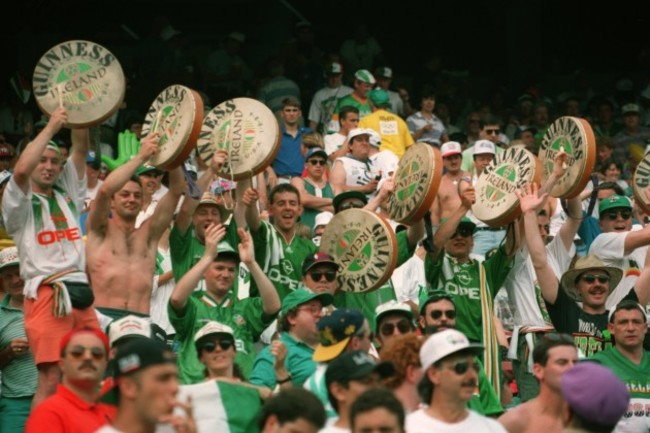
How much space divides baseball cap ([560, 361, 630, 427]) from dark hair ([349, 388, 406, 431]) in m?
0.76

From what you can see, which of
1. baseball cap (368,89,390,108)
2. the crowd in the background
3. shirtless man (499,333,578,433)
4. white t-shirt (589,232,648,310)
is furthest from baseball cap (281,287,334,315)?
baseball cap (368,89,390,108)

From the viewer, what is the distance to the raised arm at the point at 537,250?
40.8ft

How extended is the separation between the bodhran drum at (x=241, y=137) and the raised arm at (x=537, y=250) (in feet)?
6.36

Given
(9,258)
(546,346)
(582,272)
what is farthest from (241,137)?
(546,346)

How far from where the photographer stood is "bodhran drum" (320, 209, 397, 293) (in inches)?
498

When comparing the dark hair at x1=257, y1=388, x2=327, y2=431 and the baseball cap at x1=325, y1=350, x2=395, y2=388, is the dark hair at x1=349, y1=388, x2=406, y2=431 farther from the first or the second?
the baseball cap at x1=325, y1=350, x2=395, y2=388

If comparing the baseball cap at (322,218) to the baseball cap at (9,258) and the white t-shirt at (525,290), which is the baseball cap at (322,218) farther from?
the baseball cap at (9,258)

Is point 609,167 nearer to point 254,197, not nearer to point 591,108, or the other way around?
point 591,108

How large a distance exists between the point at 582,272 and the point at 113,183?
11.7ft

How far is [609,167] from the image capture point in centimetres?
1852

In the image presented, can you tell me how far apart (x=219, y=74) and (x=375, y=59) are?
2288 mm

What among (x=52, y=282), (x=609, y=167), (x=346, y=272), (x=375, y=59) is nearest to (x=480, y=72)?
(x=375, y=59)

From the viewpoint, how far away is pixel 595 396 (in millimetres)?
7617

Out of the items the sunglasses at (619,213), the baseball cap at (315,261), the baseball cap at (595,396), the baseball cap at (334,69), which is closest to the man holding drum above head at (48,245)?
the baseball cap at (315,261)
